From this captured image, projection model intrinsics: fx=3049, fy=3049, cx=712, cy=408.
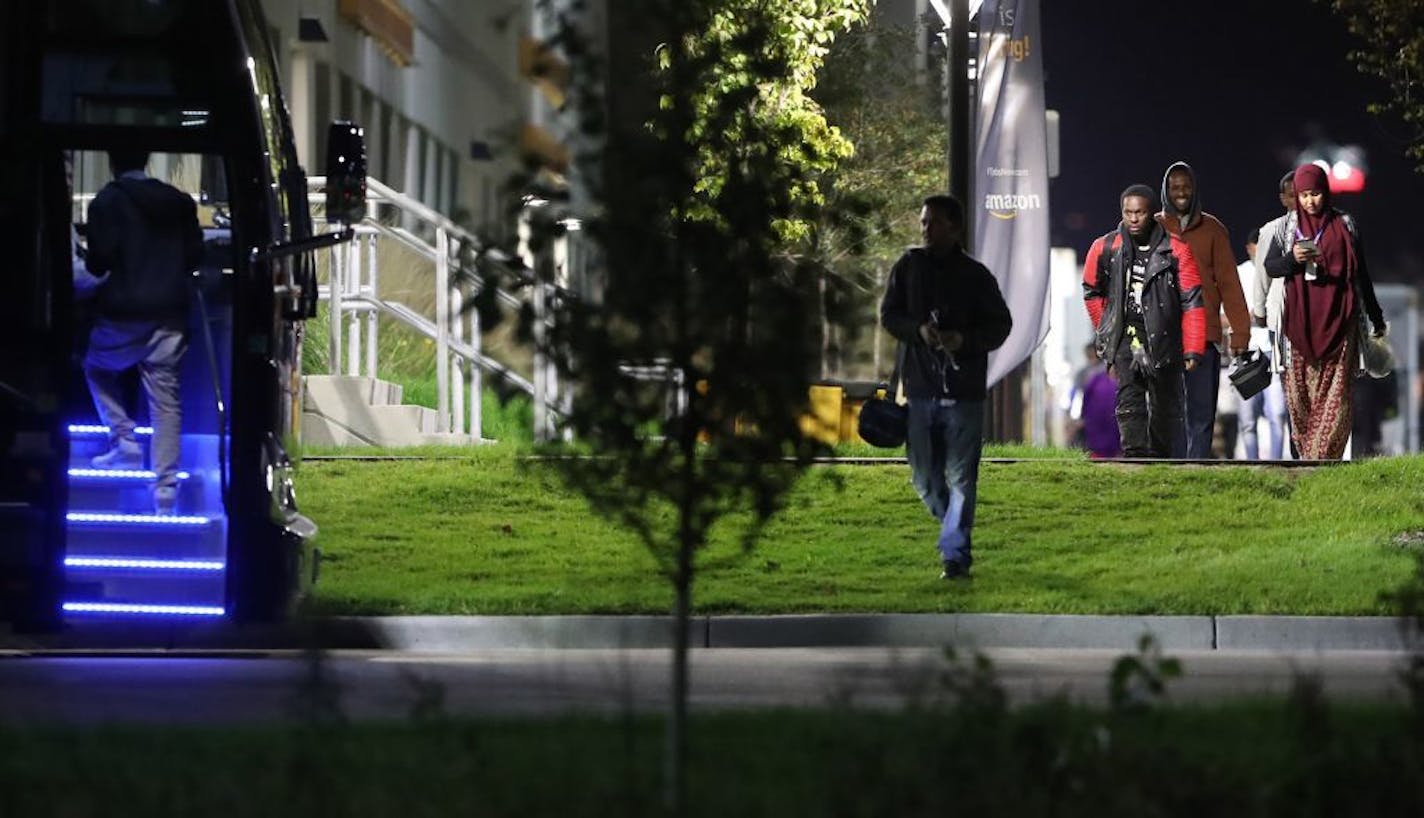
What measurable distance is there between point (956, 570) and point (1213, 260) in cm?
355

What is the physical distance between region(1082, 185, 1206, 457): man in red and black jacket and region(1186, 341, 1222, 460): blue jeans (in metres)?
0.07

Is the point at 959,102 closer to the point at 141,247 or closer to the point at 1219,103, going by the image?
the point at 141,247

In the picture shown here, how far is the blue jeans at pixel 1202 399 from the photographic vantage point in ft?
54.8

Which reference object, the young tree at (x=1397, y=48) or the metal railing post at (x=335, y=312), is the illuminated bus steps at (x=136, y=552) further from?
the young tree at (x=1397, y=48)

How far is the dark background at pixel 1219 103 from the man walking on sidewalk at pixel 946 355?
2249cm

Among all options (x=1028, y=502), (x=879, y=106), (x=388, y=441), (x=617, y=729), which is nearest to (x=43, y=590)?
(x=617, y=729)

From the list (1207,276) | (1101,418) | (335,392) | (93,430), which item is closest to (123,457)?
(93,430)

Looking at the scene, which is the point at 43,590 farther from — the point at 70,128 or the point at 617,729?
the point at 617,729

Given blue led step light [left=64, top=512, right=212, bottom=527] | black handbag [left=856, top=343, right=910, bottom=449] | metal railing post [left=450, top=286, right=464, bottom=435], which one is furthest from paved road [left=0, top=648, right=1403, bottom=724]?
metal railing post [left=450, top=286, right=464, bottom=435]

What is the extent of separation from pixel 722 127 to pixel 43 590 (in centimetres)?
485

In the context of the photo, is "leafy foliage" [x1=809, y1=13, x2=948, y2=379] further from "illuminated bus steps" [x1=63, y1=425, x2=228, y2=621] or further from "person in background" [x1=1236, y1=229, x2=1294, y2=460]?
"illuminated bus steps" [x1=63, y1=425, x2=228, y2=621]

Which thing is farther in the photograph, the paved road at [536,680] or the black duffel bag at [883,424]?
the black duffel bag at [883,424]

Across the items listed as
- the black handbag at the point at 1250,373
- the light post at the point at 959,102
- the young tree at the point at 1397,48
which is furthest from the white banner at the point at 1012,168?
the black handbag at the point at 1250,373

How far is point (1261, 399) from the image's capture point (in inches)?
854
